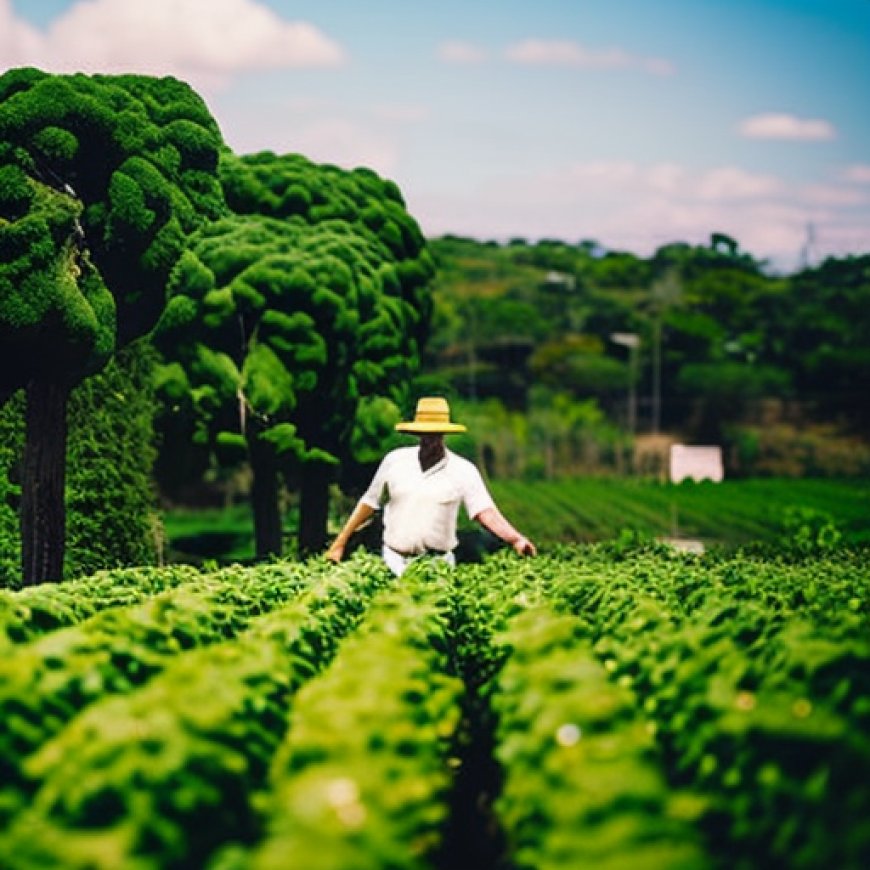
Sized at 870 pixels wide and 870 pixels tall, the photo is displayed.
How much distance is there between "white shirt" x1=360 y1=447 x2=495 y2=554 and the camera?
10352mm

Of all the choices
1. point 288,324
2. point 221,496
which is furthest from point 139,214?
point 221,496

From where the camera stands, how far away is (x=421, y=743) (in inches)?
196

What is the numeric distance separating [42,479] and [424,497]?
4962 millimetres

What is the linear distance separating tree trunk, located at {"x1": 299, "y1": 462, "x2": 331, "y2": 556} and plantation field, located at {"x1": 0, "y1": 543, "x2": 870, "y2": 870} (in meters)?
12.5

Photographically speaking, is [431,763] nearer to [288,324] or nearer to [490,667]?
[490,667]

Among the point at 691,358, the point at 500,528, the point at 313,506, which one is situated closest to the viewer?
the point at 500,528

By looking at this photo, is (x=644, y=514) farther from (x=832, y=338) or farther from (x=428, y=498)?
(x=832, y=338)

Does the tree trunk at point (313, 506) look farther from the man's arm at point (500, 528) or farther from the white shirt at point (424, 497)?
the man's arm at point (500, 528)

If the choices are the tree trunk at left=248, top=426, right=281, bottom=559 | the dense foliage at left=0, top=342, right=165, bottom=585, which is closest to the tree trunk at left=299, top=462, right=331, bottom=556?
the tree trunk at left=248, top=426, right=281, bottom=559

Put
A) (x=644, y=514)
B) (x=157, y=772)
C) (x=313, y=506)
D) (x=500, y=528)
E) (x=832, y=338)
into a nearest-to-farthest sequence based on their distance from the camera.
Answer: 1. (x=157, y=772)
2. (x=500, y=528)
3. (x=313, y=506)
4. (x=644, y=514)
5. (x=832, y=338)

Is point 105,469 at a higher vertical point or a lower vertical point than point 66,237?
lower

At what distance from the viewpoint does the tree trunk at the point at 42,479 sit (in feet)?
44.2

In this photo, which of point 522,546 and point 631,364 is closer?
point 522,546

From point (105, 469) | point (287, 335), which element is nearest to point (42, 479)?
point (105, 469)
